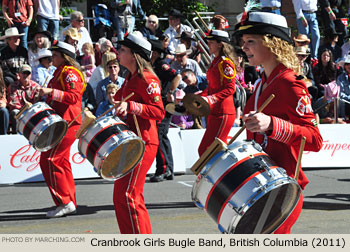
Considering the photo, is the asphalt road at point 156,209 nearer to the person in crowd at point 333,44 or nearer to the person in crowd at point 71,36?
the person in crowd at point 71,36

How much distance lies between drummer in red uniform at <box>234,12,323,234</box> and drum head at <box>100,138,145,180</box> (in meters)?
1.28

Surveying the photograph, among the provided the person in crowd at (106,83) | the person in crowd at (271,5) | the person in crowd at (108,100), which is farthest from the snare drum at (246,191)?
the person in crowd at (271,5)

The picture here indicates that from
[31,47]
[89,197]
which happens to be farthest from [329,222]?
[31,47]

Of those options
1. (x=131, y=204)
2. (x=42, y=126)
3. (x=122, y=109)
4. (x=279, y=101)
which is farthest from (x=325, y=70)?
(x=279, y=101)

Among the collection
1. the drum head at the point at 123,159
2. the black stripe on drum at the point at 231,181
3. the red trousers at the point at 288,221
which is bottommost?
the drum head at the point at 123,159

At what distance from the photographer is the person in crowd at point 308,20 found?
1608cm

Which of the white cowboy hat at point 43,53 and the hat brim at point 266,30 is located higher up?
the hat brim at point 266,30

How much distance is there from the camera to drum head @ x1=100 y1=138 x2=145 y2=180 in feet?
16.1

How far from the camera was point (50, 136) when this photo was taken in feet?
22.2

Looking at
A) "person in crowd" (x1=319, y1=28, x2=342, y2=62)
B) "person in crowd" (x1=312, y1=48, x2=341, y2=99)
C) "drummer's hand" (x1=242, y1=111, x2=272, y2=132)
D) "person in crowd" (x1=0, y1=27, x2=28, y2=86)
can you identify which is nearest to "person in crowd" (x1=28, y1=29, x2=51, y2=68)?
"person in crowd" (x1=0, y1=27, x2=28, y2=86)

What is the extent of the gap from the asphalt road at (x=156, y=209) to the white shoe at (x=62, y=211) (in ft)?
0.24

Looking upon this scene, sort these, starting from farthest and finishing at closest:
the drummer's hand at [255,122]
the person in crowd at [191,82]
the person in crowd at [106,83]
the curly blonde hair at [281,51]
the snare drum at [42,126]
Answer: the person in crowd at [191,82], the person in crowd at [106,83], the snare drum at [42,126], the curly blonde hair at [281,51], the drummer's hand at [255,122]

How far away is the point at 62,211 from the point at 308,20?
35.0 ft

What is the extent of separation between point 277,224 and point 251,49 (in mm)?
1056
